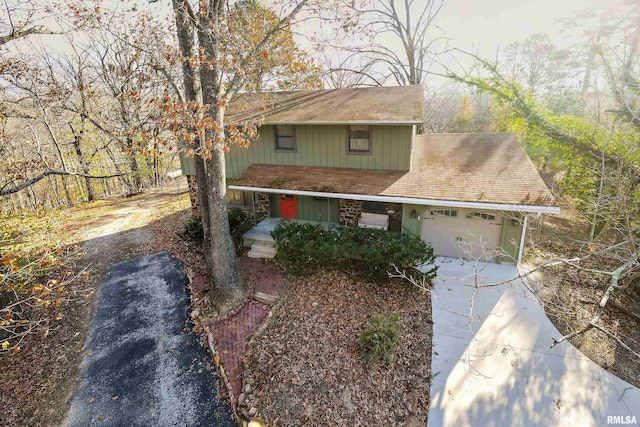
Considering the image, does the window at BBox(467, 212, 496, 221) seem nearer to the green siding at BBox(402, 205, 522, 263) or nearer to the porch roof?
the green siding at BBox(402, 205, 522, 263)

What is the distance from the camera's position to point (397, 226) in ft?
35.6

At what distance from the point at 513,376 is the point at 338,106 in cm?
956

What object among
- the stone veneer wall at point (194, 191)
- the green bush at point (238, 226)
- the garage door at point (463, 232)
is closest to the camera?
the garage door at point (463, 232)

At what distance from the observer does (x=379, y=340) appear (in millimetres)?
6488

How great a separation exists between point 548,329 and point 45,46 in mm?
23326

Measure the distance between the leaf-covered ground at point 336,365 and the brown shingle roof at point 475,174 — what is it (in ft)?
10.5

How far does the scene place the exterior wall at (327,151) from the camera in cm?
1059

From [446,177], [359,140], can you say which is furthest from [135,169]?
[446,177]

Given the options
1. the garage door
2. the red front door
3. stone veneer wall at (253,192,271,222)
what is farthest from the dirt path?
the garage door

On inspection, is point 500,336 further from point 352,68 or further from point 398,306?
point 352,68

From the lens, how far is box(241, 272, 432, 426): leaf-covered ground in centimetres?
555

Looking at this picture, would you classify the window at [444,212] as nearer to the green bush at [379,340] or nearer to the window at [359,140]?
A: the window at [359,140]

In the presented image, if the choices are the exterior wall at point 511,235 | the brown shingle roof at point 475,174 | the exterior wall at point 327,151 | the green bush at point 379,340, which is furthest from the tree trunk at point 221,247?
the exterior wall at point 511,235

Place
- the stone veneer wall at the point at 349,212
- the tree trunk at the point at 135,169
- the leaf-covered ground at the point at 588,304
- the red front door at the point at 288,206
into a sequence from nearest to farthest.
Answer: the leaf-covered ground at the point at 588,304, the stone veneer wall at the point at 349,212, the red front door at the point at 288,206, the tree trunk at the point at 135,169
